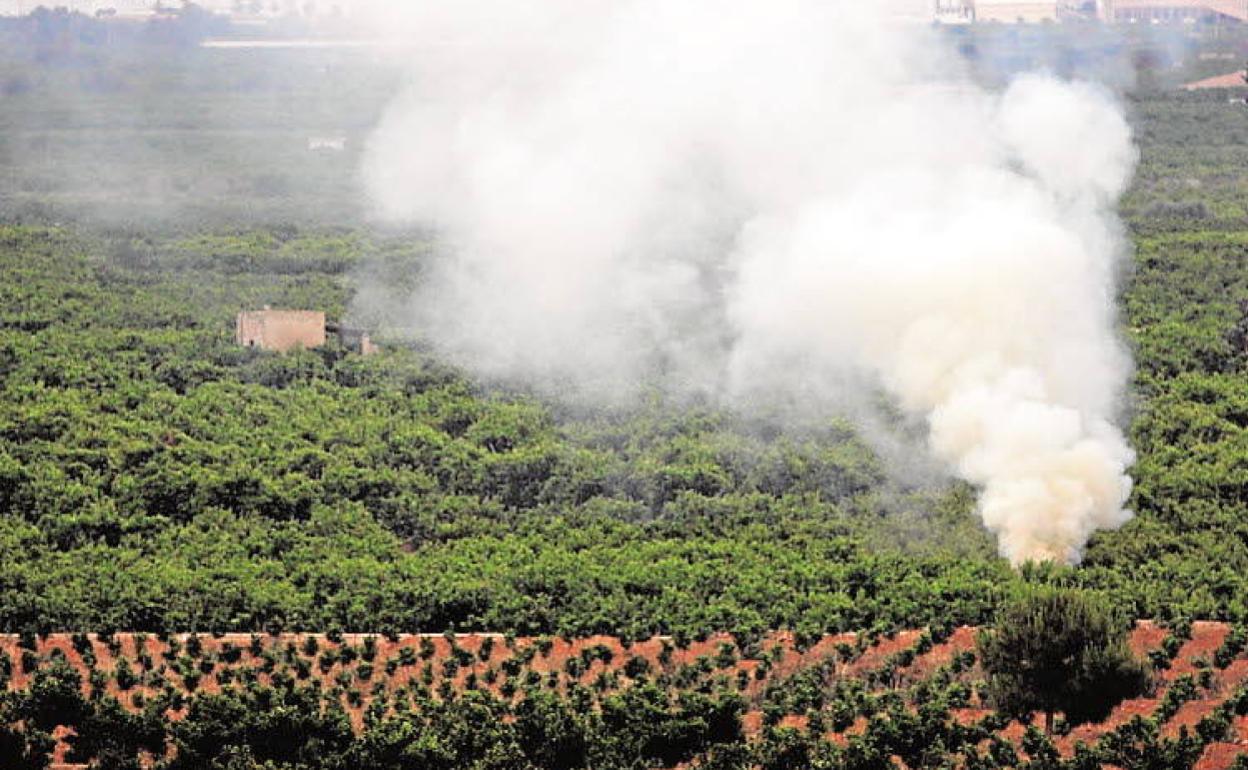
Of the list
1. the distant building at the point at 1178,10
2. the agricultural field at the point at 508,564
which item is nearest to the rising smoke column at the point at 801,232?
the agricultural field at the point at 508,564

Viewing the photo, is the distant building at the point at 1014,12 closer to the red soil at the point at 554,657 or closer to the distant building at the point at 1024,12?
the distant building at the point at 1024,12

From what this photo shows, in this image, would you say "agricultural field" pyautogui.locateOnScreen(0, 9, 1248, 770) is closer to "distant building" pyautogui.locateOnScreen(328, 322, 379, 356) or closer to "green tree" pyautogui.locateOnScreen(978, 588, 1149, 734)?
"green tree" pyautogui.locateOnScreen(978, 588, 1149, 734)

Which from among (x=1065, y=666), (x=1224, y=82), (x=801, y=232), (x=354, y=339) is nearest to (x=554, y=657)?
(x=1065, y=666)

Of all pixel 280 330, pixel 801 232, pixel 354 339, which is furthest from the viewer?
pixel 354 339

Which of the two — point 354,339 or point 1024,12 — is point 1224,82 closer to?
point 1024,12

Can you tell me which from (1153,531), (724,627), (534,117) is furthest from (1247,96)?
(724,627)

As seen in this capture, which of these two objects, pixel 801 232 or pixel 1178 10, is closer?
pixel 801 232

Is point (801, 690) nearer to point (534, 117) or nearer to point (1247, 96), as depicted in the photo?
point (534, 117)
